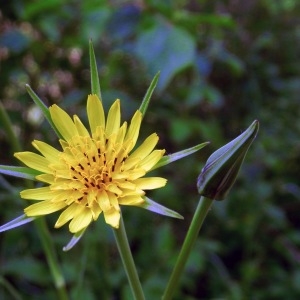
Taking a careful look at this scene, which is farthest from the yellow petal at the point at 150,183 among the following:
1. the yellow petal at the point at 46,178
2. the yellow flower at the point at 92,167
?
the yellow petal at the point at 46,178

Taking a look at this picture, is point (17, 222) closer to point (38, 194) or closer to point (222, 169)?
point (38, 194)

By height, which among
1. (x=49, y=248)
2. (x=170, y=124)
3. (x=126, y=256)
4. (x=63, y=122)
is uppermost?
(x=63, y=122)

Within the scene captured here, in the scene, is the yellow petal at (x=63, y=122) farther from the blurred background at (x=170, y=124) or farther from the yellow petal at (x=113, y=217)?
the blurred background at (x=170, y=124)

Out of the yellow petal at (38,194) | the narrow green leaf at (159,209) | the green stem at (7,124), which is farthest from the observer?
the green stem at (7,124)

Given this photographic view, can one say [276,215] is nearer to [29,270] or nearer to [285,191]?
[285,191]

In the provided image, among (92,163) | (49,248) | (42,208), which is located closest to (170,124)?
(49,248)

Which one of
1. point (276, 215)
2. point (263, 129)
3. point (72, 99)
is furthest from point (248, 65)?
point (72, 99)

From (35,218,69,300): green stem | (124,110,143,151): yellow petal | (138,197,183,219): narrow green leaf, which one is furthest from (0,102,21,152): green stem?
(138,197,183,219): narrow green leaf
